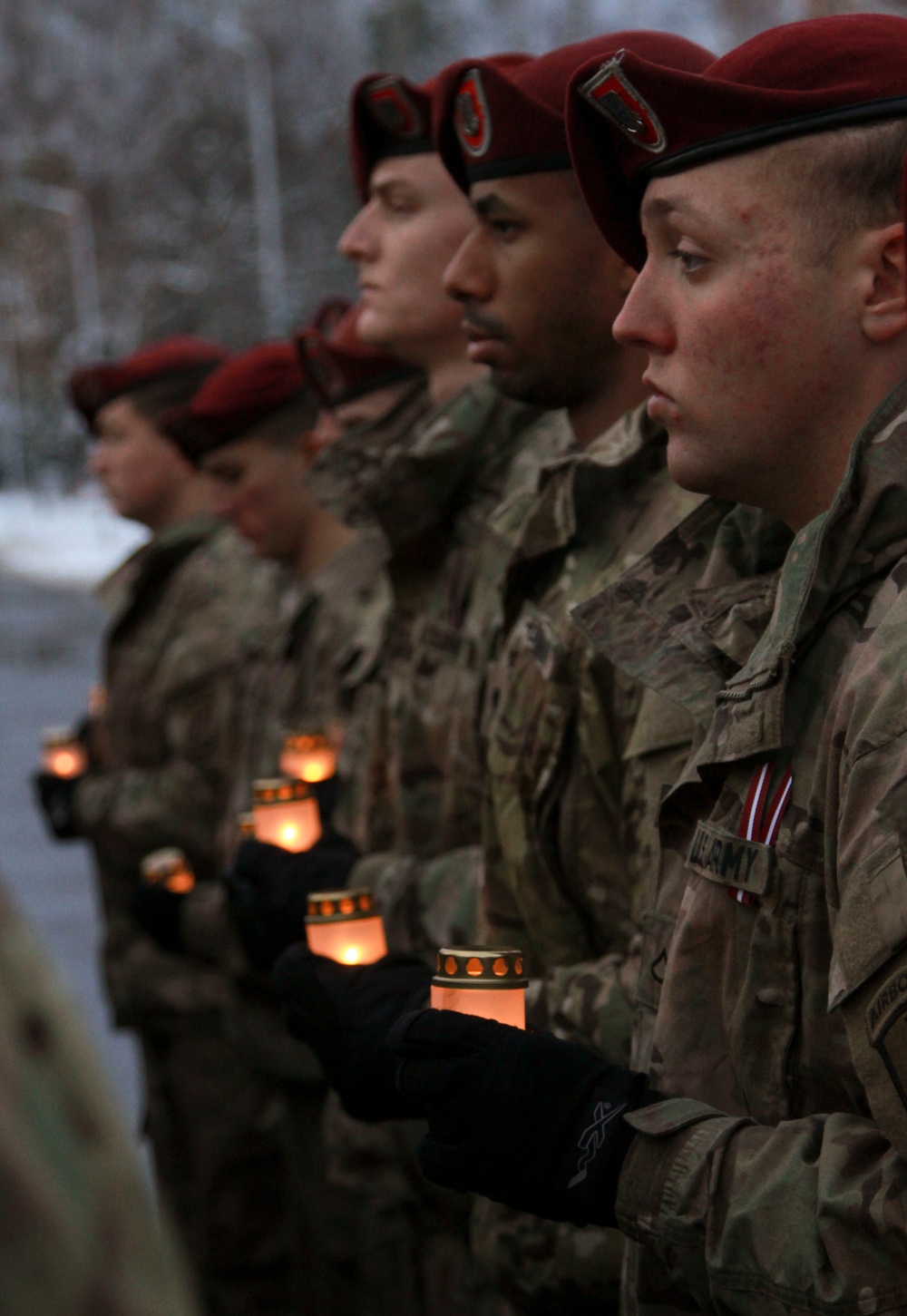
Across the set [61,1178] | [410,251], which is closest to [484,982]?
[61,1178]

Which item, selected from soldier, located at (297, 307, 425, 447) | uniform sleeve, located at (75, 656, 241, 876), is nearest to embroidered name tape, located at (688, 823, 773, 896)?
soldier, located at (297, 307, 425, 447)

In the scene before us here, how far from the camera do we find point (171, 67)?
4712 cm

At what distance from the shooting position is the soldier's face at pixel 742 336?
1907 millimetres

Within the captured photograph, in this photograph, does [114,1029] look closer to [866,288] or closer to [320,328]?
[320,328]

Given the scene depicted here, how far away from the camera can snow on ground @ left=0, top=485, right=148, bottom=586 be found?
31.5 m

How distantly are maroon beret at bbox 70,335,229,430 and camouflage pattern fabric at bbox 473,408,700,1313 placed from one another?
433cm

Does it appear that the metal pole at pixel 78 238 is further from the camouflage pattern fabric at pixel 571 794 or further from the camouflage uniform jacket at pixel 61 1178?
the camouflage uniform jacket at pixel 61 1178

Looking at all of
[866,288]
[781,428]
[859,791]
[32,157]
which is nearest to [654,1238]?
[859,791]

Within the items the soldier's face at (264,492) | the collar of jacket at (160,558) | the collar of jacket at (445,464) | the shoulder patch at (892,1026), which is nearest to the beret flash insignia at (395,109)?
the collar of jacket at (445,464)

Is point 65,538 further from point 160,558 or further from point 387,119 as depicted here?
point 387,119

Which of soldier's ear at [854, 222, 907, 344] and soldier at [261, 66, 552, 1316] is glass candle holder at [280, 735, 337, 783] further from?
soldier's ear at [854, 222, 907, 344]

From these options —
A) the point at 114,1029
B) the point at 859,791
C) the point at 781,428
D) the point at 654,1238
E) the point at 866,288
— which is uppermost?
the point at 866,288

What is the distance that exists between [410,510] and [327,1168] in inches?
58.3

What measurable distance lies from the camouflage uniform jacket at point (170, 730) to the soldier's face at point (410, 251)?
1.94 meters
